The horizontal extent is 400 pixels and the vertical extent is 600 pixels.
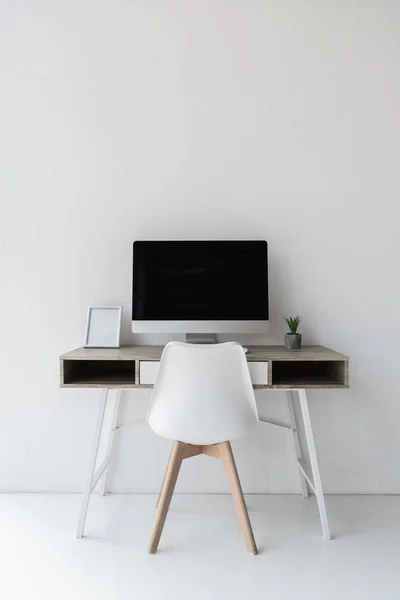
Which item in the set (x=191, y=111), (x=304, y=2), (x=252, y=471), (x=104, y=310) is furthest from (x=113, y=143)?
(x=252, y=471)

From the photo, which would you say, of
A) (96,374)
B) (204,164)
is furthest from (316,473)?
(204,164)

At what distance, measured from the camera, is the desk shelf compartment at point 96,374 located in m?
2.07

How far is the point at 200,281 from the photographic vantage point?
7.56ft

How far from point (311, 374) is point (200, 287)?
2.12 feet

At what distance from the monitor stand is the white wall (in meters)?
0.33

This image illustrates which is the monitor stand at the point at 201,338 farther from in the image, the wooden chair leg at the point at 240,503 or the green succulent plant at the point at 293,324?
the wooden chair leg at the point at 240,503

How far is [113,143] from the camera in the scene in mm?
2475

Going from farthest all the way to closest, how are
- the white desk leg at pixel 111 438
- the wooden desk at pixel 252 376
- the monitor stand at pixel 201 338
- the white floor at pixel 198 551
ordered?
the white desk leg at pixel 111 438 < the monitor stand at pixel 201 338 < the wooden desk at pixel 252 376 < the white floor at pixel 198 551

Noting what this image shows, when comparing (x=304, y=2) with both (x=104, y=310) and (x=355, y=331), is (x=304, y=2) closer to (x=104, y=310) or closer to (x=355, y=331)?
(x=355, y=331)

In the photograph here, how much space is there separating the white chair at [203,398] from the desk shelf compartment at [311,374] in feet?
0.85

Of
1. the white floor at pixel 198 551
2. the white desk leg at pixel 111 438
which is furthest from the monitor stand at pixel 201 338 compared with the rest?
the white floor at pixel 198 551

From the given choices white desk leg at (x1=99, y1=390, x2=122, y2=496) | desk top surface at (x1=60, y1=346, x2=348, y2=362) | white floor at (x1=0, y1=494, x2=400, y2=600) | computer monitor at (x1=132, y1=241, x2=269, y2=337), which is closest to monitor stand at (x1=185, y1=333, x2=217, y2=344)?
computer monitor at (x1=132, y1=241, x2=269, y2=337)

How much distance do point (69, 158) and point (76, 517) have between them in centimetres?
168

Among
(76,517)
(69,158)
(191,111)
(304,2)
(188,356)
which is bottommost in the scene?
(76,517)
